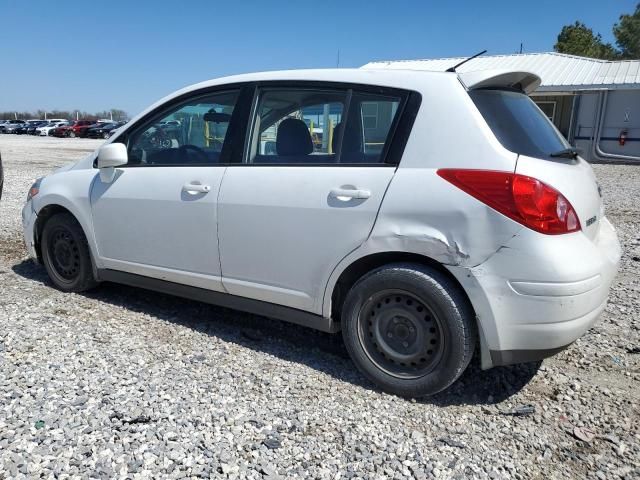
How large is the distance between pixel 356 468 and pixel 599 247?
5.82 feet

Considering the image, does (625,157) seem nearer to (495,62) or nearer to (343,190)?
(495,62)

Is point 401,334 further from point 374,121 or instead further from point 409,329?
point 374,121

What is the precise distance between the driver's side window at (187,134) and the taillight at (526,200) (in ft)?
5.99

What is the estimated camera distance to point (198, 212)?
352 cm

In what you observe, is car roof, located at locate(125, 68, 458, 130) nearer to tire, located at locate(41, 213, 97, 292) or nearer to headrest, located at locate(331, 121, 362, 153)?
headrest, located at locate(331, 121, 362, 153)

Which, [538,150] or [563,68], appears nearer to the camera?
[538,150]

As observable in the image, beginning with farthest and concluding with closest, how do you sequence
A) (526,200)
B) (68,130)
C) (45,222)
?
1. (68,130)
2. (45,222)
3. (526,200)

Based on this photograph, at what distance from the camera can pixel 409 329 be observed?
294 centimetres

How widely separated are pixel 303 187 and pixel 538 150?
1319 mm

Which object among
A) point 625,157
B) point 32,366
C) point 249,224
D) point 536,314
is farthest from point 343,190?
point 625,157

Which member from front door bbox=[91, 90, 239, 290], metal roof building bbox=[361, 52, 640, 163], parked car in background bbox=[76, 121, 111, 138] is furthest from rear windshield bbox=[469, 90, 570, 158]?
parked car in background bbox=[76, 121, 111, 138]

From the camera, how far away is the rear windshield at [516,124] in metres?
2.75

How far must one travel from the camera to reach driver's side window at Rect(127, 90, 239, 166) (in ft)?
11.9

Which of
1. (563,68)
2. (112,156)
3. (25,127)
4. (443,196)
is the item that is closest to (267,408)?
(443,196)
